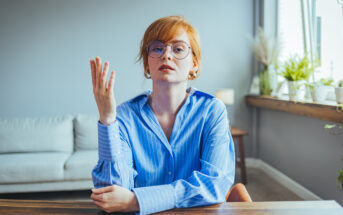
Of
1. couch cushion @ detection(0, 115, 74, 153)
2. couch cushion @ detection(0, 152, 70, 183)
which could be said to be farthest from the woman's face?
couch cushion @ detection(0, 115, 74, 153)

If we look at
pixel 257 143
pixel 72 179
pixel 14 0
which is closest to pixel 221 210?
pixel 72 179

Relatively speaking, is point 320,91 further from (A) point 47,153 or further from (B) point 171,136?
(A) point 47,153

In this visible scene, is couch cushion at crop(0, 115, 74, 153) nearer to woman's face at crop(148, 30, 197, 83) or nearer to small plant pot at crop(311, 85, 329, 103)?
woman's face at crop(148, 30, 197, 83)

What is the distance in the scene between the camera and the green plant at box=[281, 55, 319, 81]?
2.62 meters

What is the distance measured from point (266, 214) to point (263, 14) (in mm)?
3369

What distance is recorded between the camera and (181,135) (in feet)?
3.49

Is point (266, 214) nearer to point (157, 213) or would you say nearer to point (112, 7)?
point (157, 213)

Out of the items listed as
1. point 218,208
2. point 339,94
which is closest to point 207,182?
point 218,208

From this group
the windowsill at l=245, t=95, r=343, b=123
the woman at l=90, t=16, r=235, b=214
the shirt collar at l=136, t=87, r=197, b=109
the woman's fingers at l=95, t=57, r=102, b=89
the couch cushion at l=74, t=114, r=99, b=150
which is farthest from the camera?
the couch cushion at l=74, t=114, r=99, b=150

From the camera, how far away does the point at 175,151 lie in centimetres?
104

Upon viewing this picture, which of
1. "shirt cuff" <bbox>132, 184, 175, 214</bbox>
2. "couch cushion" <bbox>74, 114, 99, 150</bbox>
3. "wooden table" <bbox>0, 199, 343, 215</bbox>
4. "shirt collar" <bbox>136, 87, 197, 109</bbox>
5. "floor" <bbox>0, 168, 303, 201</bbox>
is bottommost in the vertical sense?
"floor" <bbox>0, 168, 303, 201</bbox>

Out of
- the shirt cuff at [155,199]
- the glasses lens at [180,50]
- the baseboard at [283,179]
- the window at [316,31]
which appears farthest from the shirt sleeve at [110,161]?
the baseboard at [283,179]

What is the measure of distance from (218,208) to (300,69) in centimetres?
230

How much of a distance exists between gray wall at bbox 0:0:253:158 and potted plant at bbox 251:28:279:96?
0.34m
